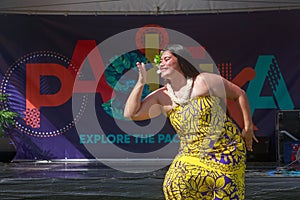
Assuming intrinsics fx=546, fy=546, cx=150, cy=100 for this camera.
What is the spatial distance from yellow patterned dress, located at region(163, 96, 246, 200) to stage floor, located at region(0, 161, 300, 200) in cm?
240

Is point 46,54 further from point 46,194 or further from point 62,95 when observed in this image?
point 46,194

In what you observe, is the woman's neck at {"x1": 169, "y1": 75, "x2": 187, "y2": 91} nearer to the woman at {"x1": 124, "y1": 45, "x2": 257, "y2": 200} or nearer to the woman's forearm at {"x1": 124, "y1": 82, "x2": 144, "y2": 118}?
the woman at {"x1": 124, "y1": 45, "x2": 257, "y2": 200}

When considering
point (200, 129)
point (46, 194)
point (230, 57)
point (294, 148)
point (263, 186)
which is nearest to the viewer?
point (200, 129)

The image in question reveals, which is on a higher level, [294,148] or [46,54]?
[46,54]

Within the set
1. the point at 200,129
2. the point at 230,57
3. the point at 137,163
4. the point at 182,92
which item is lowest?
the point at 137,163

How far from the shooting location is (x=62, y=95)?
920 centimetres

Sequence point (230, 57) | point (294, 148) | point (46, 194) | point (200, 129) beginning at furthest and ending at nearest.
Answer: point (230, 57)
point (294, 148)
point (46, 194)
point (200, 129)

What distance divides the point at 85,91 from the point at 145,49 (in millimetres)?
1229

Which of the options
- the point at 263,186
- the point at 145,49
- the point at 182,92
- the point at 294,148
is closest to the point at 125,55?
the point at 145,49

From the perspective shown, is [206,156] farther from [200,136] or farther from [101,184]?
[101,184]

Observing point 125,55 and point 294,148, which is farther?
point 125,55

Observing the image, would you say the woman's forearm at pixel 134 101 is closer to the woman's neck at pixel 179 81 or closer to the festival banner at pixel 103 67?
the woman's neck at pixel 179 81

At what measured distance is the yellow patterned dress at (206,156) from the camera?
224cm

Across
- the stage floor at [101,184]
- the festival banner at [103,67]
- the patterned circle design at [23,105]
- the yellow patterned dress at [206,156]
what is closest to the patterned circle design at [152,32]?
the festival banner at [103,67]
